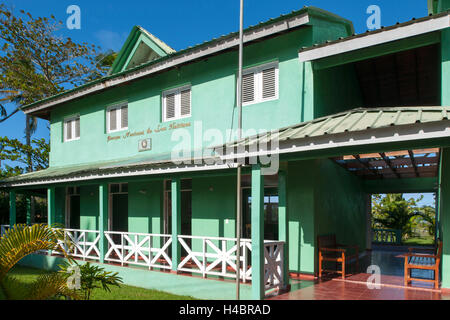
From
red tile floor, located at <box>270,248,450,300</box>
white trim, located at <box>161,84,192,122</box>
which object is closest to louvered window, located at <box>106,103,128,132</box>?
white trim, located at <box>161,84,192,122</box>

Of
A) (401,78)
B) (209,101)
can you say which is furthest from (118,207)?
(401,78)

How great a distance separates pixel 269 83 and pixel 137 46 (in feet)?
22.9

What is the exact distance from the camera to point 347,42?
339 inches

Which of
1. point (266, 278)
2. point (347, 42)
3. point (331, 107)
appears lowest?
point (266, 278)

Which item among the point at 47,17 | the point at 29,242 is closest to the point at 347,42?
the point at 29,242

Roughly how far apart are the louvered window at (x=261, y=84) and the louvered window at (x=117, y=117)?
5319mm

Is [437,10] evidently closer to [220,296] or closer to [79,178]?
[220,296]

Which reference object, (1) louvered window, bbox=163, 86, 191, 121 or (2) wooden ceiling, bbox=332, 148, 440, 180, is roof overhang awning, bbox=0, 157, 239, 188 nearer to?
(1) louvered window, bbox=163, 86, 191, 121

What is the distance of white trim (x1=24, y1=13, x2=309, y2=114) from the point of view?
9242mm

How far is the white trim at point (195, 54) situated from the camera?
9242mm

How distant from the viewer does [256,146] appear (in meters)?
7.13

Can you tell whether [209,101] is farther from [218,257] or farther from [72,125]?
[72,125]

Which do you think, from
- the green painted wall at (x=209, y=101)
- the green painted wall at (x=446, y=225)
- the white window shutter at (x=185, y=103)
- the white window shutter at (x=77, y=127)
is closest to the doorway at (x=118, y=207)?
the green painted wall at (x=209, y=101)
